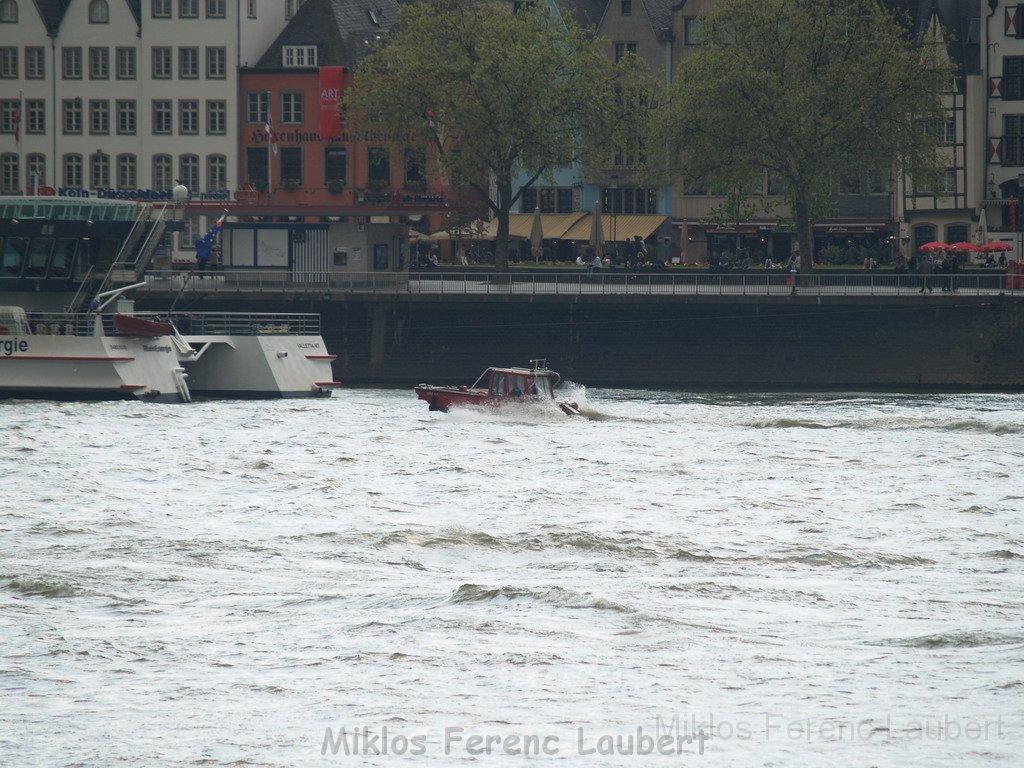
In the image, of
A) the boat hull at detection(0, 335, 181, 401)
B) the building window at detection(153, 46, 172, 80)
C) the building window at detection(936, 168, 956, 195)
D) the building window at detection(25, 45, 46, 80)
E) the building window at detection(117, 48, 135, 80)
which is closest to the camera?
the boat hull at detection(0, 335, 181, 401)

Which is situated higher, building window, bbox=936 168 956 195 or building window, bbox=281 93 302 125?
building window, bbox=281 93 302 125

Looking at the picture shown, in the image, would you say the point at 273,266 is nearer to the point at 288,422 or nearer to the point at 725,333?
the point at 725,333

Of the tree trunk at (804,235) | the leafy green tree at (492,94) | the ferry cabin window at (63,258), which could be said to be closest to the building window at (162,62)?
the leafy green tree at (492,94)

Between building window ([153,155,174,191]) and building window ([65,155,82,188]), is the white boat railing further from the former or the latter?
building window ([65,155,82,188])

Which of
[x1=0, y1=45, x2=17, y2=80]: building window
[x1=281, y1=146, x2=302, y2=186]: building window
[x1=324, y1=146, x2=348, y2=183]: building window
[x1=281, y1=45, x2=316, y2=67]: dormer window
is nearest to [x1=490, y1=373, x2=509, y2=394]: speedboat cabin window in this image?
[x1=324, y1=146, x2=348, y2=183]: building window

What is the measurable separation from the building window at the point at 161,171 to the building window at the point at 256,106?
4.36 meters

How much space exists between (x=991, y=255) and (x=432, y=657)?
5899 cm

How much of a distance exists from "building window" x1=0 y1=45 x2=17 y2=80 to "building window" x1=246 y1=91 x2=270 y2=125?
11.5 metres

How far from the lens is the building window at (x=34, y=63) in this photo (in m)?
88.6

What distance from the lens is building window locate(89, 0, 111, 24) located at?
88.0 metres

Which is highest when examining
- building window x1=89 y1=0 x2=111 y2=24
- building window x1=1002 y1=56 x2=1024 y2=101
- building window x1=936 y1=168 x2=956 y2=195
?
building window x1=89 y1=0 x2=111 y2=24

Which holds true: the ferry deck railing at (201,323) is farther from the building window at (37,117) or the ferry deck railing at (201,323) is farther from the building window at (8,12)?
the building window at (8,12)

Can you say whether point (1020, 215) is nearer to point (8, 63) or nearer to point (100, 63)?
point (100, 63)

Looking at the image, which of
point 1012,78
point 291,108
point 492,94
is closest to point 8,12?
point 291,108
